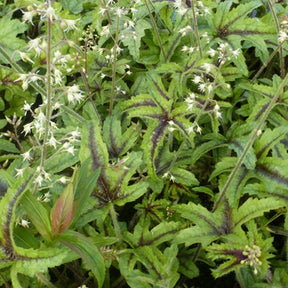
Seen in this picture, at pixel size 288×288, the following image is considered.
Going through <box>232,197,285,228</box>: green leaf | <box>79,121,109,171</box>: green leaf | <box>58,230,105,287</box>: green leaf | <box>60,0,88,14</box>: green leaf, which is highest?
<box>60,0,88,14</box>: green leaf

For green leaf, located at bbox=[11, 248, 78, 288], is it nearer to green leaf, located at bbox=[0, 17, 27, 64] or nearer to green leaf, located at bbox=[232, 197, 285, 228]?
green leaf, located at bbox=[232, 197, 285, 228]

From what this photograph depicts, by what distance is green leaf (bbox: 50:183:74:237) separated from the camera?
1.60 m

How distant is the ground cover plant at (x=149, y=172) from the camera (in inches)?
64.6

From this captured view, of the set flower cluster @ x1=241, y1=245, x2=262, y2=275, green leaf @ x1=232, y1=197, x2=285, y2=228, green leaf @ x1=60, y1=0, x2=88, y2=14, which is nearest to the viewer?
flower cluster @ x1=241, y1=245, x2=262, y2=275

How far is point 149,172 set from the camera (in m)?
2.14

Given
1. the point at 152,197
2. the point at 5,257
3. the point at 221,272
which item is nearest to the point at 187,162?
the point at 152,197

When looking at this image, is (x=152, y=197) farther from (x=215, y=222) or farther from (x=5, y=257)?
(x=5, y=257)

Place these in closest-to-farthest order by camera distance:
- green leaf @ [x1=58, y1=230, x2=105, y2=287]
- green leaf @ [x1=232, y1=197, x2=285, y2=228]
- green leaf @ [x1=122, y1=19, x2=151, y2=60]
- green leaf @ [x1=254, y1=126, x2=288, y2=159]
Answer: green leaf @ [x1=58, y1=230, x2=105, y2=287]
green leaf @ [x1=232, y1=197, x2=285, y2=228]
green leaf @ [x1=254, y1=126, x2=288, y2=159]
green leaf @ [x1=122, y1=19, x2=151, y2=60]

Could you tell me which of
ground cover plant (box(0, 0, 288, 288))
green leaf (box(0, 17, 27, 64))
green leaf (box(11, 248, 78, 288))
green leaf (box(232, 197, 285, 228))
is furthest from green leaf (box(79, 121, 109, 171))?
green leaf (box(0, 17, 27, 64))

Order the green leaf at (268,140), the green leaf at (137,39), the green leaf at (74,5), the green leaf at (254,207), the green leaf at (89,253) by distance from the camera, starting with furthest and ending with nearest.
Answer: the green leaf at (74,5)
the green leaf at (137,39)
the green leaf at (268,140)
the green leaf at (254,207)
the green leaf at (89,253)

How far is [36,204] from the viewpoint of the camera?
165cm

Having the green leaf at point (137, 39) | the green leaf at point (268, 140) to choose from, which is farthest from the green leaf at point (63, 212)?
the green leaf at point (137, 39)

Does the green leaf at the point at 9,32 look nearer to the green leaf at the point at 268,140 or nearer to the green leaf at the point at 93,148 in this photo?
the green leaf at the point at 93,148

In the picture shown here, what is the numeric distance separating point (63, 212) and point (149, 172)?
2.16ft
